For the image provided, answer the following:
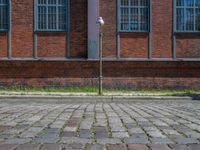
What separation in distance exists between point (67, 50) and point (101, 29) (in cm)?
236

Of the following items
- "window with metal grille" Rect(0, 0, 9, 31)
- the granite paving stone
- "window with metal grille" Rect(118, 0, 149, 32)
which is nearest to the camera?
the granite paving stone

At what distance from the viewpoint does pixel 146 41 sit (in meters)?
25.2

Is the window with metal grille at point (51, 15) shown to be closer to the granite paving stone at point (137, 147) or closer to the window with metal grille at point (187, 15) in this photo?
the window with metal grille at point (187, 15)

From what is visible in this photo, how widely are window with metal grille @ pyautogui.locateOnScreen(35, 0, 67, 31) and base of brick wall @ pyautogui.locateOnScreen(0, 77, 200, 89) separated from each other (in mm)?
3219

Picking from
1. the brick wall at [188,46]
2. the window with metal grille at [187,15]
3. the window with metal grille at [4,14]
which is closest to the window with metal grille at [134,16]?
the window with metal grille at [187,15]

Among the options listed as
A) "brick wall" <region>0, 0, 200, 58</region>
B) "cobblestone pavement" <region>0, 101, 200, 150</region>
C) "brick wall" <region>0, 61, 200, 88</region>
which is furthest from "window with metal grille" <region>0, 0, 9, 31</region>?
"cobblestone pavement" <region>0, 101, 200, 150</region>

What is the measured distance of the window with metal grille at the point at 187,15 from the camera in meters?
25.6

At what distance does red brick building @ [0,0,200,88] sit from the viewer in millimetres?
24391

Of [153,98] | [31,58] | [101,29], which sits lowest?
[153,98]

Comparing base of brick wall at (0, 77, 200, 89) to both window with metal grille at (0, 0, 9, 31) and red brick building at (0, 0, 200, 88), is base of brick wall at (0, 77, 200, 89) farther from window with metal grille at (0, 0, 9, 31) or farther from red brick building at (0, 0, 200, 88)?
window with metal grille at (0, 0, 9, 31)

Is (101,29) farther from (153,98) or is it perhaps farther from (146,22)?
(153,98)

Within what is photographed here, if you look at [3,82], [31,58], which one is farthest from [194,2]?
[3,82]

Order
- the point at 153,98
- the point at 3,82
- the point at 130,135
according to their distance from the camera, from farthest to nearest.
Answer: the point at 3,82, the point at 153,98, the point at 130,135

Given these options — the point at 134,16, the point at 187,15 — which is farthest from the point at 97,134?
the point at 187,15
